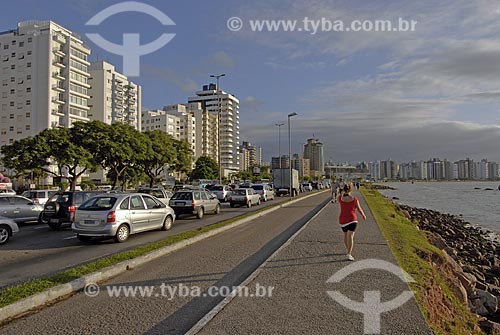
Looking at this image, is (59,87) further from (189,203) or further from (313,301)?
(313,301)

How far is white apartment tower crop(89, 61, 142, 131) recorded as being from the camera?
89.8 metres

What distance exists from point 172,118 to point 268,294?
119 m

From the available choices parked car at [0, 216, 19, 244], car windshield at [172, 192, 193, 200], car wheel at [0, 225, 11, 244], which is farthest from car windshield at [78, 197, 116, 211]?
car windshield at [172, 192, 193, 200]

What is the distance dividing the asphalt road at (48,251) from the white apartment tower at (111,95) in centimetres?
7516

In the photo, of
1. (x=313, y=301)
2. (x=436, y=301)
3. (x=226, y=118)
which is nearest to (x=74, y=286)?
(x=313, y=301)

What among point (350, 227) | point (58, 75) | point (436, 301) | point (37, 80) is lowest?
point (436, 301)

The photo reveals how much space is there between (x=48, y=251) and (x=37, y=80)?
246 ft

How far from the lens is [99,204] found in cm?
1265

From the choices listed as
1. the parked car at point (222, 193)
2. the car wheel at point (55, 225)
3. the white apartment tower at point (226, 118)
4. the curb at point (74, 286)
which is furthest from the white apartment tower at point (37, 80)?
the curb at point (74, 286)

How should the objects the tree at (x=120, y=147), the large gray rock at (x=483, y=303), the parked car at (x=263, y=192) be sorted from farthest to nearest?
1. the tree at (x=120, y=147)
2. the parked car at (x=263, y=192)
3. the large gray rock at (x=483, y=303)

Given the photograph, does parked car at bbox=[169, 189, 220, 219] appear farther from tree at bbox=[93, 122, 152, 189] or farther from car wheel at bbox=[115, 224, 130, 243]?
tree at bbox=[93, 122, 152, 189]

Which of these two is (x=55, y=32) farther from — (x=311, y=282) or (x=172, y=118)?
(x=311, y=282)

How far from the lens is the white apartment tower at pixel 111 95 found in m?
89.8

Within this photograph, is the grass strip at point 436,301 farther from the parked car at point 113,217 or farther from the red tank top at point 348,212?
the parked car at point 113,217
